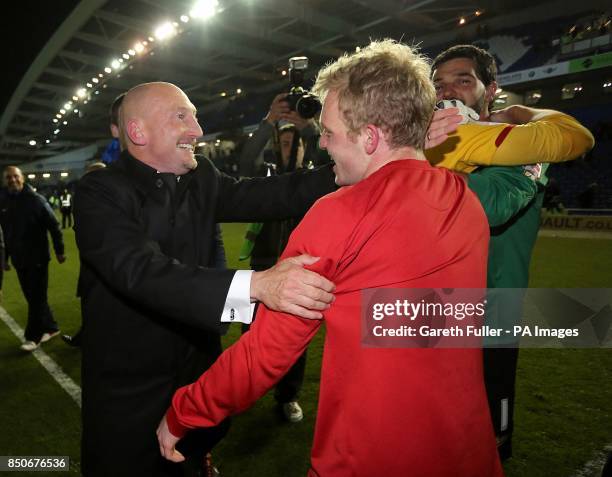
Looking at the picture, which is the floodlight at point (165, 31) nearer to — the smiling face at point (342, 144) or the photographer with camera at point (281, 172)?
the photographer with camera at point (281, 172)

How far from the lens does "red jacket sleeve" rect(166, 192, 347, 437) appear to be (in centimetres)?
111

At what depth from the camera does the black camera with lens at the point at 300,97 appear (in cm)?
265

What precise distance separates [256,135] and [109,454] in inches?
87.9

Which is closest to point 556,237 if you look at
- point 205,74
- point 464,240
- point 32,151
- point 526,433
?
point 526,433

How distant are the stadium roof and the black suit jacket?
21.0 meters

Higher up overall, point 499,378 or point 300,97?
point 300,97

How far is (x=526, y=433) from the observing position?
316cm

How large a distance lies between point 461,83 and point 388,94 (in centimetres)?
103

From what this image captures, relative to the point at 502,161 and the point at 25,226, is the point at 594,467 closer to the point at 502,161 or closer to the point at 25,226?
the point at 502,161

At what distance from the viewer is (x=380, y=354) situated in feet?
3.62

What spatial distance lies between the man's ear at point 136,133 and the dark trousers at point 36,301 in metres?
4.14

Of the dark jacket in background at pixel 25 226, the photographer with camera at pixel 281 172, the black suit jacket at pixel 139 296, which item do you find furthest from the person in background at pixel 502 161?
the dark jacket in background at pixel 25 226

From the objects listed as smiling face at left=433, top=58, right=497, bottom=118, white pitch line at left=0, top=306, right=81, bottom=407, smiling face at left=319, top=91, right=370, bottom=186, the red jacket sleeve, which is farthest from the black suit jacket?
white pitch line at left=0, top=306, right=81, bottom=407

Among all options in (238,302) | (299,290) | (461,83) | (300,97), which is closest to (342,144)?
(299,290)
